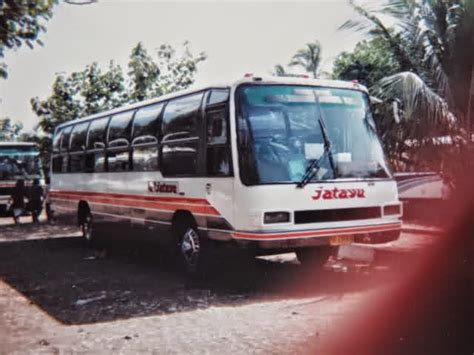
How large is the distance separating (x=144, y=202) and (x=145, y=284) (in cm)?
192

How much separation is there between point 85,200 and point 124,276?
443 centimetres

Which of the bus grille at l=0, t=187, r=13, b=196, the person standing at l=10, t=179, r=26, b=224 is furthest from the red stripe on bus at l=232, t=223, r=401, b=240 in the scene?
the bus grille at l=0, t=187, r=13, b=196

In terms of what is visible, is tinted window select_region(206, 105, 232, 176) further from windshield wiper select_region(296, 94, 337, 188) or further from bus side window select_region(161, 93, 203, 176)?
windshield wiper select_region(296, 94, 337, 188)

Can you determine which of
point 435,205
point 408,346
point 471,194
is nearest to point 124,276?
point 408,346

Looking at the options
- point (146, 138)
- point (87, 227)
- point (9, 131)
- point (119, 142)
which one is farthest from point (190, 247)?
point (9, 131)

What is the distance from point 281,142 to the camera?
783cm

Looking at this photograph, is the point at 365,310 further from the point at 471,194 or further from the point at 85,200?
the point at 85,200

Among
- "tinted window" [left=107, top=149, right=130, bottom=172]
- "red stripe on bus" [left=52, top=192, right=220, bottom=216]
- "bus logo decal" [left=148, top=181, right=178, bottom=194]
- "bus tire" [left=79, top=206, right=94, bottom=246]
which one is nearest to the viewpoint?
"red stripe on bus" [left=52, top=192, right=220, bottom=216]

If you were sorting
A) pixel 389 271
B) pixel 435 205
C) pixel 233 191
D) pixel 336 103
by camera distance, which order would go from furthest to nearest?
1. pixel 435 205
2. pixel 389 271
3. pixel 336 103
4. pixel 233 191

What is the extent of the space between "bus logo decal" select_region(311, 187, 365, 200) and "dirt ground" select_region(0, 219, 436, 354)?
122 centimetres

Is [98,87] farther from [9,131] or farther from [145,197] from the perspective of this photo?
[9,131]

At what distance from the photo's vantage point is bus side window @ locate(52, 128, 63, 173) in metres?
15.6

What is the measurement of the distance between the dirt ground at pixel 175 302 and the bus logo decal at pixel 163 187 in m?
1.34

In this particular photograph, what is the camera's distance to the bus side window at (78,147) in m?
13.9
